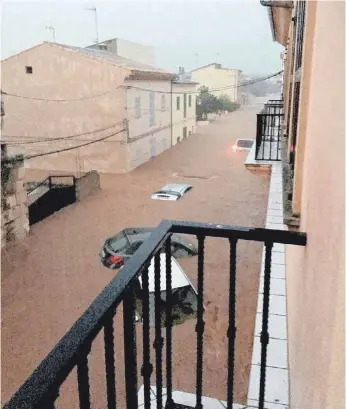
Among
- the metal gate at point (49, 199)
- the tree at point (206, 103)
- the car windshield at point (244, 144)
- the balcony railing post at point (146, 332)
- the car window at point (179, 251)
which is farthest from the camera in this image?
the tree at point (206, 103)

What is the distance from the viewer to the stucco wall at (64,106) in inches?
752

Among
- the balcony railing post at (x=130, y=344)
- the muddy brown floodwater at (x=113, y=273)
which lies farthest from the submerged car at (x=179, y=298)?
the balcony railing post at (x=130, y=344)

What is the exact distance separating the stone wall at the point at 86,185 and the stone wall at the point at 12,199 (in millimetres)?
3872

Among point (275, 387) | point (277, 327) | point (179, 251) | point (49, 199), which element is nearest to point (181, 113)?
point (49, 199)

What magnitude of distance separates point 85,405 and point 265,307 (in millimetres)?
1134

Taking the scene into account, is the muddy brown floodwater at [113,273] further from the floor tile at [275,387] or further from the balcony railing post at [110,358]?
the balcony railing post at [110,358]

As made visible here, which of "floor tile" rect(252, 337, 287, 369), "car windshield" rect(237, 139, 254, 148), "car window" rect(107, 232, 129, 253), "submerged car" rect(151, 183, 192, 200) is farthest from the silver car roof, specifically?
"floor tile" rect(252, 337, 287, 369)

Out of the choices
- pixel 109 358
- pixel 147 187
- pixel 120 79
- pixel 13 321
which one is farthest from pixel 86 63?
pixel 109 358

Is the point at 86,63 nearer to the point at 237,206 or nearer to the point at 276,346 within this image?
the point at 237,206

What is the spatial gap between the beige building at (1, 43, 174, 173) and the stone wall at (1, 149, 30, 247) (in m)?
7.64

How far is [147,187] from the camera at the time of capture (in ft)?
58.1

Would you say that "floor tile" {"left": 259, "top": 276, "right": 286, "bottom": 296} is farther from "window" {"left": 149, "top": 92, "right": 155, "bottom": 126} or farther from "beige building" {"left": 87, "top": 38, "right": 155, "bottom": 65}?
"beige building" {"left": 87, "top": 38, "right": 155, "bottom": 65}

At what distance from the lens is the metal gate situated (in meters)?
14.3

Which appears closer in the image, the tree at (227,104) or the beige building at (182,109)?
the beige building at (182,109)
